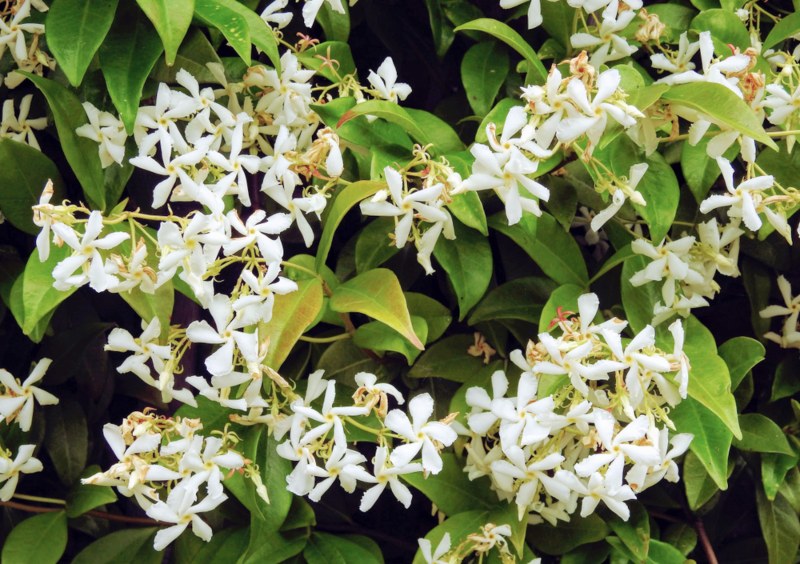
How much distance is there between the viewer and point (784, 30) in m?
0.96

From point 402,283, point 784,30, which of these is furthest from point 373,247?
point 784,30

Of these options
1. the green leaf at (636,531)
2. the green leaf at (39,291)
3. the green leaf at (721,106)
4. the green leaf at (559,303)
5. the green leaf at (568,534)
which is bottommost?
the green leaf at (568,534)

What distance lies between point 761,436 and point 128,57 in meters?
0.80

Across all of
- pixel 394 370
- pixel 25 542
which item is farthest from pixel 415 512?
pixel 25 542

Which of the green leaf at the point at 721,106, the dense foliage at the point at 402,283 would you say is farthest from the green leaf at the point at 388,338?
the green leaf at the point at 721,106

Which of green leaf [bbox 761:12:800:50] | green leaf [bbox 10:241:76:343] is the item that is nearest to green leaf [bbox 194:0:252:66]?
green leaf [bbox 10:241:76:343]

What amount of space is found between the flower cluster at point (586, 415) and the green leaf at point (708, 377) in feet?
0.11

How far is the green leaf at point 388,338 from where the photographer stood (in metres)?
0.90

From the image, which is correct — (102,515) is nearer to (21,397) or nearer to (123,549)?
(123,549)

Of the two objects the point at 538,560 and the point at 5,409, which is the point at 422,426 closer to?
the point at 538,560

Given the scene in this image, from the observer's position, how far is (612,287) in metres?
1.00

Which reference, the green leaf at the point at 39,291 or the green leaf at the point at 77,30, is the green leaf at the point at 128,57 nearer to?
the green leaf at the point at 77,30

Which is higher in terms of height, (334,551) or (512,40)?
(512,40)

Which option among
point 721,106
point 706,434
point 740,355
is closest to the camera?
point 721,106
